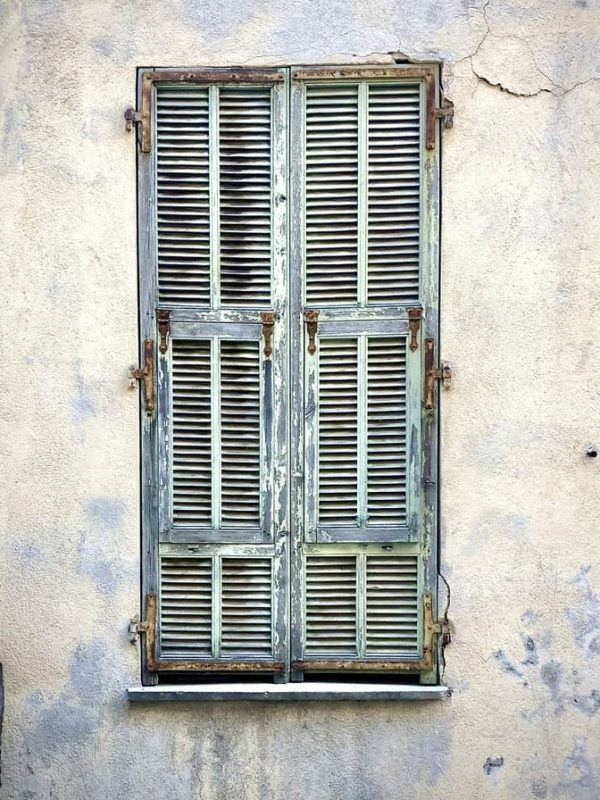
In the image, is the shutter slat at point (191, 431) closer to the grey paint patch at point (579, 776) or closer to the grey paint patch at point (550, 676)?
the grey paint patch at point (550, 676)

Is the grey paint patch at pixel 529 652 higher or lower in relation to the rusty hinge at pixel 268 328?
lower

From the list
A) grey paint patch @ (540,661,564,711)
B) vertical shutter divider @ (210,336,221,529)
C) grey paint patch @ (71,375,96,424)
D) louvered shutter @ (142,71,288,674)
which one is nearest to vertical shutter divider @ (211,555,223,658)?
louvered shutter @ (142,71,288,674)

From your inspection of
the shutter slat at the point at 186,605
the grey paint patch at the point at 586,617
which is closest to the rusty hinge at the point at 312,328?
the shutter slat at the point at 186,605

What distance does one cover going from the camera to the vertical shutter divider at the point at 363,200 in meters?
5.01

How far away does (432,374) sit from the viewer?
496cm

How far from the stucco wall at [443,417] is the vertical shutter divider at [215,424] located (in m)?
0.36

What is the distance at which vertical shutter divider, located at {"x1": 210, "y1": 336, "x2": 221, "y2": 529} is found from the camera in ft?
16.5

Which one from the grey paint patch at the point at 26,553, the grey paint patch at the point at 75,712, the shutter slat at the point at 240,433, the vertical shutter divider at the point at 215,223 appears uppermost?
the vertical shutter divider at the point at 215,223

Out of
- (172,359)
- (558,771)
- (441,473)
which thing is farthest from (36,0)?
(558,771)

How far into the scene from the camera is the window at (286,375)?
5020 millimetres

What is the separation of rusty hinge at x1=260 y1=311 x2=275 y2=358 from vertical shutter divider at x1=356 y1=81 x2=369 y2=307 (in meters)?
0.41

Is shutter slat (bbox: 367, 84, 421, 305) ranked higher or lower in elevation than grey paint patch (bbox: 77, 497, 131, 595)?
higher

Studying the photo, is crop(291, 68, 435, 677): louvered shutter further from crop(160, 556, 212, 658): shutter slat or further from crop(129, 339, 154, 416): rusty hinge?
crop(129, 339, 154, 416): rusty hinge

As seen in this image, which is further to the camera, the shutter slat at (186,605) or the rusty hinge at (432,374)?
the shutter slat at (186,605)
